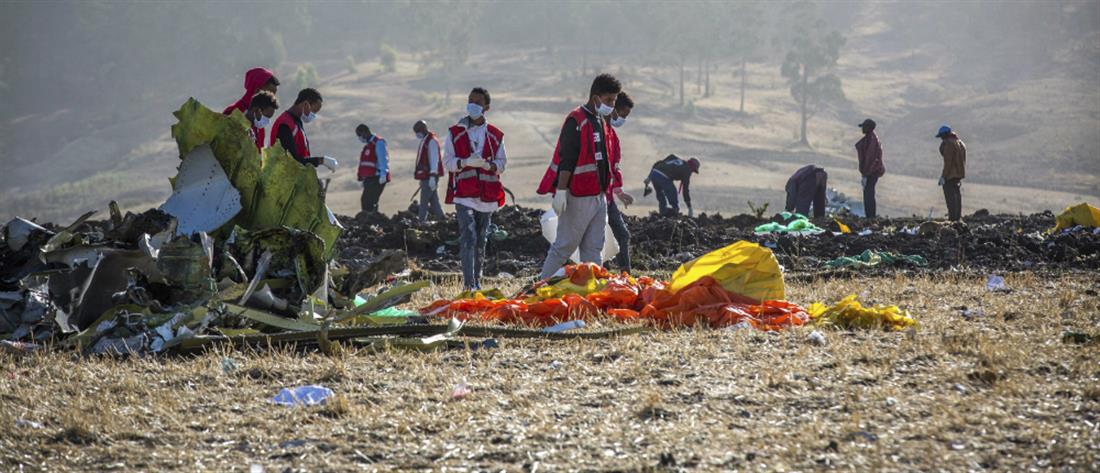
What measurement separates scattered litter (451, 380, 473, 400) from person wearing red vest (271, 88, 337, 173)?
3270 millimetres

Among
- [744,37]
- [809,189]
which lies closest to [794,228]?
[809,189]

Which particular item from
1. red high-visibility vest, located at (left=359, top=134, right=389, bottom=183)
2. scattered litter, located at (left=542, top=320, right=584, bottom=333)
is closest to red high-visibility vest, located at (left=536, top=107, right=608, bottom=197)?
scattered litter, located at (left=542, top=320, right=584, bottom=333)

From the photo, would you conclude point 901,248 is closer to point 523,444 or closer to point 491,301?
point 491,301

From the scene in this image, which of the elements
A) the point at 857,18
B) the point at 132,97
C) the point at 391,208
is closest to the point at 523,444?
the point at 391,208

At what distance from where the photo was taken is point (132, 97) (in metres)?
77.9

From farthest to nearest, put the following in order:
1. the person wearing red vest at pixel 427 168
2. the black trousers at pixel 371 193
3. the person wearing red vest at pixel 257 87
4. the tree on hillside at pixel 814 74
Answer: the tree on hillside at pixel 814 74, the black trousers at pixel 371 193, the person wearing red vest at pixel 427 168, the person wearing red vest at pixel 257 87

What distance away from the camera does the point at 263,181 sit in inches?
260

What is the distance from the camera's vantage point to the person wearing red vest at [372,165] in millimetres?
15828

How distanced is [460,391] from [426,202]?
1111 cm

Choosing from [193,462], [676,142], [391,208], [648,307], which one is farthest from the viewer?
[676,142]

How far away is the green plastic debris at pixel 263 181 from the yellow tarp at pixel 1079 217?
9.39 m

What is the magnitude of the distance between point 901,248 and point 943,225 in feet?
5.44

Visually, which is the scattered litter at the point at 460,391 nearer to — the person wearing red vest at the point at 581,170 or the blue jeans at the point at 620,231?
the person wearing red vest at the point at 581,170

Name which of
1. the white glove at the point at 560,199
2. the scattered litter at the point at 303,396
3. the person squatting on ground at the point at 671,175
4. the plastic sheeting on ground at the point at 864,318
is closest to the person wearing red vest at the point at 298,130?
the white glove at the point at 560,199
